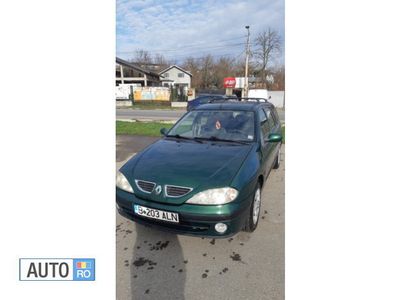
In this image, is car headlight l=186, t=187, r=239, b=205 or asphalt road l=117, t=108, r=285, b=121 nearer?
car headlight l=186, t=187, r=239, b=205

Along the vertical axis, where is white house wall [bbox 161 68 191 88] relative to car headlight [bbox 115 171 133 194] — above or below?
above

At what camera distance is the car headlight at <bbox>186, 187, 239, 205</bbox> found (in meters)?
2.13

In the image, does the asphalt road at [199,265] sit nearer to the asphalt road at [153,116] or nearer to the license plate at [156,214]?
the license plate at [156,214]

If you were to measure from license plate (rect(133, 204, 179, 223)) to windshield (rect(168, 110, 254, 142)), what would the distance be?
1.23 m

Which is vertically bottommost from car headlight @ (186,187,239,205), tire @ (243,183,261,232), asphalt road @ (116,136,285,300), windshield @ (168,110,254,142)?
asphalt road @ (116,136,285,300)

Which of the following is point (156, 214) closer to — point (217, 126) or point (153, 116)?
point (217, 126)

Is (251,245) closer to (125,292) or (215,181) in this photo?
(215,181)

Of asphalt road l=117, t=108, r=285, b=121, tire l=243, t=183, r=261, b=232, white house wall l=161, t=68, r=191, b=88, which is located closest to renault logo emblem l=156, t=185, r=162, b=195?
tire l=243, t=183, r=261, b=232

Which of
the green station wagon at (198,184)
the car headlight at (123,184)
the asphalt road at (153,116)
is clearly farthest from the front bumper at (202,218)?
the asphalt road at (153,116)

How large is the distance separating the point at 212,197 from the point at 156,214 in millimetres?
535

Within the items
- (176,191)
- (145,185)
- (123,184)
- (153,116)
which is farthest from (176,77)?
(176,191)

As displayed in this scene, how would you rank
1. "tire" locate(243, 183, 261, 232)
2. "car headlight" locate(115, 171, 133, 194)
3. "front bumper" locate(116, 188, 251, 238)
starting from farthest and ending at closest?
"tire" locate(243, 183, 261, 232), "car headlight" locate(115, 171, 133, 194), "front bumper" locate(116, 188, 251, 238)

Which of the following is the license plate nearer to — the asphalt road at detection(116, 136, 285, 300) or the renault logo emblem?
the renault logo emblem

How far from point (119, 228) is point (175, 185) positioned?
1.06m
